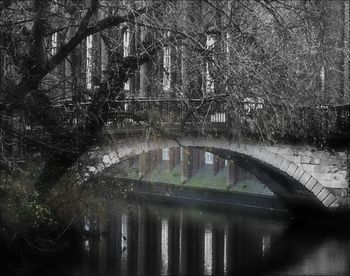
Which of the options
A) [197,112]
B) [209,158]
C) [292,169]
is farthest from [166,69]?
[209,158]

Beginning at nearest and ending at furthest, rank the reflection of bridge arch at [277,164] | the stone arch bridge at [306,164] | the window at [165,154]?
the reflection of bridge arch at [277,164]
the stone arch bridge at [306,164]
the window at [165,154]

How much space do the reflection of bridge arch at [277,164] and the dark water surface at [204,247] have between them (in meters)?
0.70

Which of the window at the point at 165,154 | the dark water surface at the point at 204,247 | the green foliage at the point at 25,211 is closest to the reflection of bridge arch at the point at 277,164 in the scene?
the dark water surface at the point at 204,247

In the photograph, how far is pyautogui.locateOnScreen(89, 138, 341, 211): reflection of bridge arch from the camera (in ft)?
40.0

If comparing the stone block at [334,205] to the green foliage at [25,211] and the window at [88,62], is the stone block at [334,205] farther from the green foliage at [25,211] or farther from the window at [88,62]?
the green foliage at [25,211]

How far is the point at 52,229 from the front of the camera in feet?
29.0

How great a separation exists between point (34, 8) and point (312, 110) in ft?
16.9

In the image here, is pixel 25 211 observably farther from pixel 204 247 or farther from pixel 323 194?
pixel 323 194

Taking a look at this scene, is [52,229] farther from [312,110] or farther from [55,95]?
[312,110]

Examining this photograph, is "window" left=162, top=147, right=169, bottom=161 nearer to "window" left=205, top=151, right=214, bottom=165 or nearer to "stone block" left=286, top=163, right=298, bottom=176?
"window" left=205, top=151, right=214, bottom=165

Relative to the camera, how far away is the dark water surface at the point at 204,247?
9.93 m

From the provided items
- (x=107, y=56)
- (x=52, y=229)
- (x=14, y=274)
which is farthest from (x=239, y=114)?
(x=14, y=274)

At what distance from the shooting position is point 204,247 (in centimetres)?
1225

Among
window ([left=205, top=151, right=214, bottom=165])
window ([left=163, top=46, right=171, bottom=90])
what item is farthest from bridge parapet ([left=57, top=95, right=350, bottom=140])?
window ([left=205, top=151, right=214, bottom=165])
